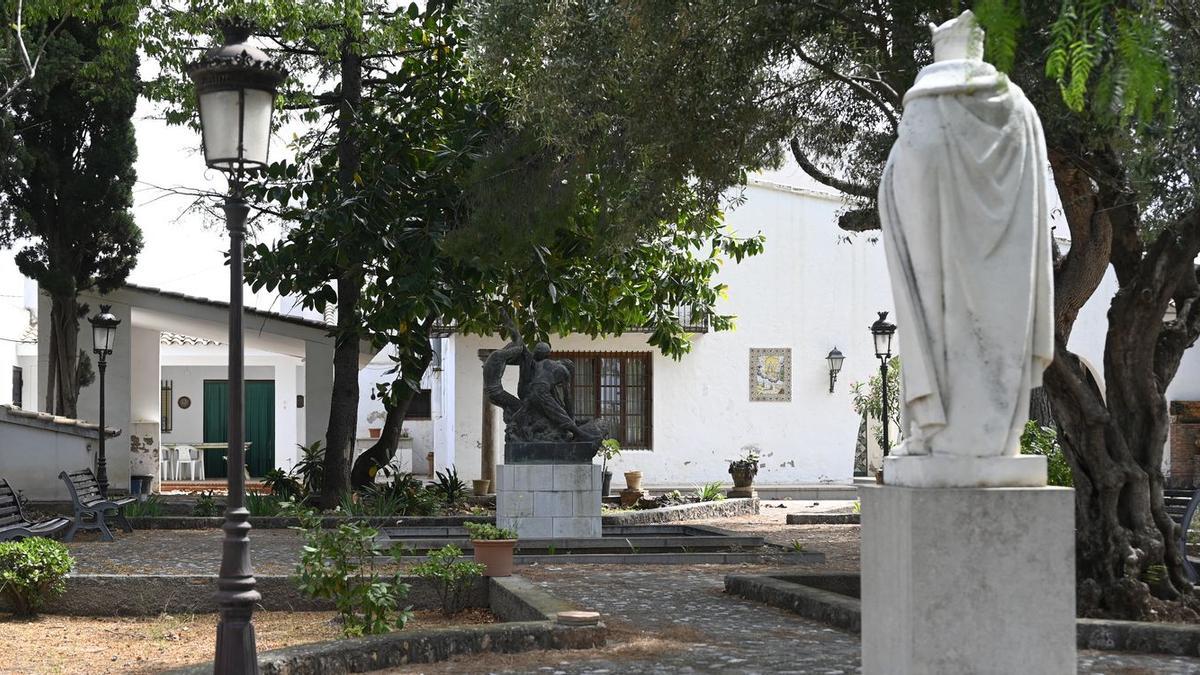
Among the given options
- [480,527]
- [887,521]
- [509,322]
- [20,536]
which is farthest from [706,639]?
[509,322]

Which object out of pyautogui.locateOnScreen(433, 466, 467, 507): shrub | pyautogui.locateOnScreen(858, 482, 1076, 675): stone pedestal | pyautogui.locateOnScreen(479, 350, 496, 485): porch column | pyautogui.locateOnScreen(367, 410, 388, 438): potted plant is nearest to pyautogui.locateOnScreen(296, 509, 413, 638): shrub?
pyautogui.locateOnScreen(858, 482, 1076, 675): stone pedestal

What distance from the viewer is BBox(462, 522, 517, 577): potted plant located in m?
10.1

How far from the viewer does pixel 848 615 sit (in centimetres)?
852

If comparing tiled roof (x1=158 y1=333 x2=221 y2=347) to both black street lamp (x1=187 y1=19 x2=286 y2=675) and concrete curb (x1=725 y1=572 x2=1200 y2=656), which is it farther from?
black street lamp (x1=187 y1=19 x2=286 y2=675)

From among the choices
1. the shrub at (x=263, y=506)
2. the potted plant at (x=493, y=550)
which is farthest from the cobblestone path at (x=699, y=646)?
the shrub at (x=263, y=506)

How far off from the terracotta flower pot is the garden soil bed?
0.34 metres

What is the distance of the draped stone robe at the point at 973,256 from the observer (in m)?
4.73

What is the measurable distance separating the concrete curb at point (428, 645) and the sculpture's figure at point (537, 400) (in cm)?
619

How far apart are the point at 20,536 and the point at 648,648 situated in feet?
21.6

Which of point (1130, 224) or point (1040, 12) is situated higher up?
point (1040, 12)

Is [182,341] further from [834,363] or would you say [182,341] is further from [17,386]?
[834,363]

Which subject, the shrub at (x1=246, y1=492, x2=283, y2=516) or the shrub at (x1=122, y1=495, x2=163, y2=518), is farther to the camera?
the shrub at (x1=246, y1=492, x2=283, y2=516)

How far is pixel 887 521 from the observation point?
480 cm

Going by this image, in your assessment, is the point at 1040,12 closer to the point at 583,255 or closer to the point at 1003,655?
the point at 1003,655
